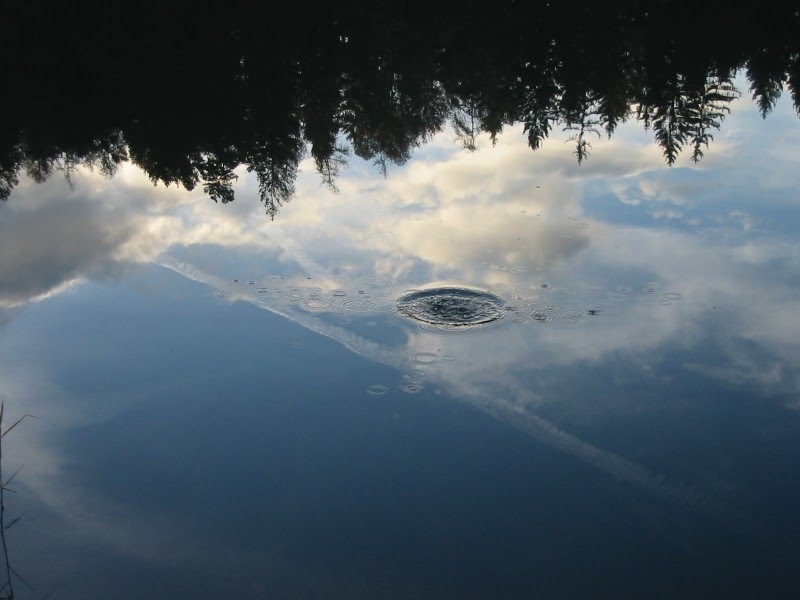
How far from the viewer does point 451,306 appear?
5.86 metres

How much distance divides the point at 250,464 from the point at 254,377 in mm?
909

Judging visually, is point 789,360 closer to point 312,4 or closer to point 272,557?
point 272,557

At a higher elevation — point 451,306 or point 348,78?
point 348,78

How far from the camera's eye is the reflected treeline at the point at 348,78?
8.48 metres

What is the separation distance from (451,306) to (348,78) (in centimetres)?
461

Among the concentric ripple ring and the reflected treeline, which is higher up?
the reflected treeline

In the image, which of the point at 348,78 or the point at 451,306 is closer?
the point at 451,306

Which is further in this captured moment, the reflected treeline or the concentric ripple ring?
the reflected treeline

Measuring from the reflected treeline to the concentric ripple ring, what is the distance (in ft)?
9.25

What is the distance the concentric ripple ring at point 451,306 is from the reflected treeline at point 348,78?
9.25 feet

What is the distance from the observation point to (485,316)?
572cm

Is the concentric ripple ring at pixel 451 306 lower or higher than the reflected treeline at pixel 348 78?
lower

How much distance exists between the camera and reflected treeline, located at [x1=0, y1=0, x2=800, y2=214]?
8484mm

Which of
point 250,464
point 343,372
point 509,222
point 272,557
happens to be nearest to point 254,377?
point 343,372
